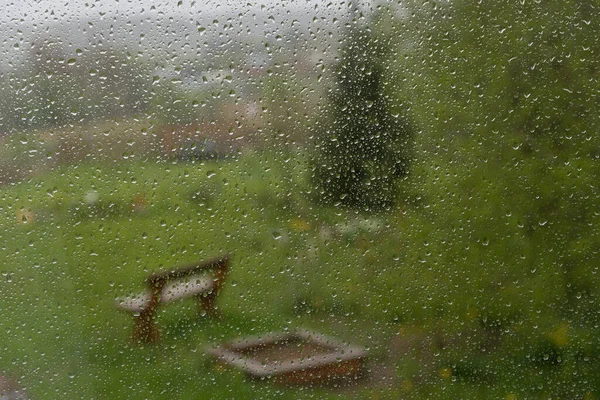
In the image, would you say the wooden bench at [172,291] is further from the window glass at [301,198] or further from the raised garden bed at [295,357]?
the raised garden bed at [295,357]

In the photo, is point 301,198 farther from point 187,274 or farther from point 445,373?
point 445,373

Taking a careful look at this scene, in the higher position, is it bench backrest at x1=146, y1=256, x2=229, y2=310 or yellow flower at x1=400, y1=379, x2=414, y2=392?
bench backrest at x1=146, y1=256, x2=229, y2=310

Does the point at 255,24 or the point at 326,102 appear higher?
the point at 255,24

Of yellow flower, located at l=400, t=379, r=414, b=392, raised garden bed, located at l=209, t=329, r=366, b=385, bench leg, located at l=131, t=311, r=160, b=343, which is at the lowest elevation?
yellow flower, located at l=400, t=379, r=414, b=392

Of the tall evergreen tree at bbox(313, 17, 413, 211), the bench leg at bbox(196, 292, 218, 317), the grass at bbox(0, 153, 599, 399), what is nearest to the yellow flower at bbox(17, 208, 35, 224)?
the grass at bbox(0, 153, 599, 399)

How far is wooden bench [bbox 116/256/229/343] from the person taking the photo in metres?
1.00

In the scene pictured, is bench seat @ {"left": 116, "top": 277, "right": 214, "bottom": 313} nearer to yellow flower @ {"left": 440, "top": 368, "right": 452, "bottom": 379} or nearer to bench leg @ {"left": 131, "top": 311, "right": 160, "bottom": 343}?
bench leg @ {"left": 131, "top": 311, "right": 160, "bottom": 343}

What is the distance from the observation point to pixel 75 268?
3.22ft

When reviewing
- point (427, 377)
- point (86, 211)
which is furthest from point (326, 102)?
point (427, 377)

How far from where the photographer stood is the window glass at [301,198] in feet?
3.15

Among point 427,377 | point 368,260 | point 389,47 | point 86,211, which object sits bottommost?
point 427,377

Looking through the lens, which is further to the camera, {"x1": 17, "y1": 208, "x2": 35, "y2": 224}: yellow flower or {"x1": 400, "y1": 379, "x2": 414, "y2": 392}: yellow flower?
{"x1": 400, "y1": 379, "x2": 414, "y2": 392}: yellow flower

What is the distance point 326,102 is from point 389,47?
194mm

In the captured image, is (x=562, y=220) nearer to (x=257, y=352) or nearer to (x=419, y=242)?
(x=419, y=242)
